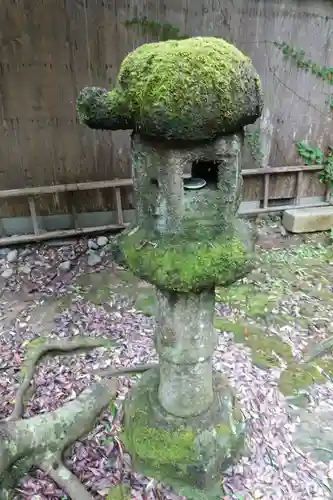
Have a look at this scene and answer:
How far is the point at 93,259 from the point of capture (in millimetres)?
5566

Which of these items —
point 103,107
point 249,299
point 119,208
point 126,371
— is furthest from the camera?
point 119,208

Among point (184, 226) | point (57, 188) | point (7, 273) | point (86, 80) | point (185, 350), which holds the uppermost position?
point (86, 80)

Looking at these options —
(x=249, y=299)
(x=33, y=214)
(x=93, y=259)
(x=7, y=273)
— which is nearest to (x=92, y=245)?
(x=93, y=259)

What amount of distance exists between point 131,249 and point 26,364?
6.78 ft

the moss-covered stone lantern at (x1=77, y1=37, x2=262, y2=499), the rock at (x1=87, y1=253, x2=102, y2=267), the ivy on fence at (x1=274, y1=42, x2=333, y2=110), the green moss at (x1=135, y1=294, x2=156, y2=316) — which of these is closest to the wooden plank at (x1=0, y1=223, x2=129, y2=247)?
the rock at (x1=87, y1=253, x2=102, y2=267)

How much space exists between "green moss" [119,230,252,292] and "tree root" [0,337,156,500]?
1.40 meters

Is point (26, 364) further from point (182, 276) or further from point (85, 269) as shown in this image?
point (182, 276)

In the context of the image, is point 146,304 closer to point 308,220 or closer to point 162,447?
point 162,447

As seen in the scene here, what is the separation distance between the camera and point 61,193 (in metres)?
5.77

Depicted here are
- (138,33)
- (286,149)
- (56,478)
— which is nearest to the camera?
(56,478)

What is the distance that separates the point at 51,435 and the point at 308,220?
4707 millimetres

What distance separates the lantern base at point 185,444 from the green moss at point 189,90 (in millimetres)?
1870

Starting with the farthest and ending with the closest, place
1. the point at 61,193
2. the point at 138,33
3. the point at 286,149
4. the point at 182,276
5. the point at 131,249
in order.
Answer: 1. the point at 286,149
2. the point at 61,193
3. the point at 138,33
4. the point at 131,249
5. the point at 182,276

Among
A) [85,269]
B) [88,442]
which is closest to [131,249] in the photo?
[88,442]
